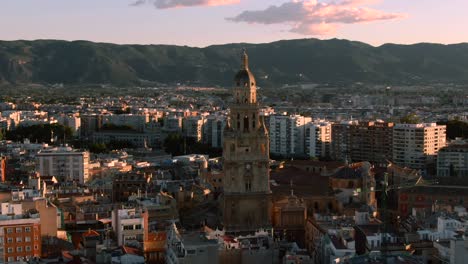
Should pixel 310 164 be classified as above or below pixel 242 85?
below

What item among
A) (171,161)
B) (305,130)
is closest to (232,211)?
(171,161)

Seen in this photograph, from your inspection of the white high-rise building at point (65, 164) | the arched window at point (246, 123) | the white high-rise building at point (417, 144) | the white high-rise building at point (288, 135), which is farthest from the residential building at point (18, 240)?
the white high-rise building at point (288, 135)

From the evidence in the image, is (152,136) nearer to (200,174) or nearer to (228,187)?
(200,174)

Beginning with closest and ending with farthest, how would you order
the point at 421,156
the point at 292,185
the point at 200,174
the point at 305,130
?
1. the point at 292,185
2. the point at 200,174
3. the point at 421,156
4. the point at 305,130

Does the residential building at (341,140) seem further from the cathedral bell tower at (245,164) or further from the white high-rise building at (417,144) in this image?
the cathedral bell tower at (245,164)

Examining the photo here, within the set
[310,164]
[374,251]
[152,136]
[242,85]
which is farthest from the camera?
[152,136]

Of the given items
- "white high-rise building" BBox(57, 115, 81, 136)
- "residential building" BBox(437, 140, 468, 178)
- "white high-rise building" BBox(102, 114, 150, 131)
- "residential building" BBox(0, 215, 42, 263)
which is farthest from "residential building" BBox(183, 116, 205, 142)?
"residential building" BBox(0, 215, 42, 263)

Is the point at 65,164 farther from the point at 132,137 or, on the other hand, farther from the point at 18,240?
the point at 132,137
